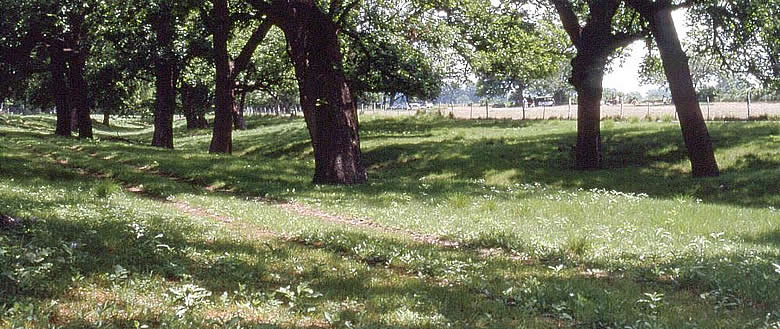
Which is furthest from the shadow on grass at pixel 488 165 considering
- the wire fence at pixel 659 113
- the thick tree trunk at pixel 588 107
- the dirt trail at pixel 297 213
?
the wire fence at pixel 659 113

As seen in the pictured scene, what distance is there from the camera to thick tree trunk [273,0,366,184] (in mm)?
19922

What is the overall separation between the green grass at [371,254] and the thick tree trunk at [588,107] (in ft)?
13.3

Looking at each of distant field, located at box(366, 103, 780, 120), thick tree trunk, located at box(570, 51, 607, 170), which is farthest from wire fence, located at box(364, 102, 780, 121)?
thick tree trunk, located at box(570, 51, 607, 170)

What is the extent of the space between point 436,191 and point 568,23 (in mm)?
12642

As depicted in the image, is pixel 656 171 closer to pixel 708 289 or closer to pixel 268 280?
pixel 708 289

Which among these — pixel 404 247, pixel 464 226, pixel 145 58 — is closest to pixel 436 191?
pixel 464 226

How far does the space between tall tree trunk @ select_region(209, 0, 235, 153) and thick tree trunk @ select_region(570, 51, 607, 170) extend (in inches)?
628

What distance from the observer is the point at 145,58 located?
1289 inches

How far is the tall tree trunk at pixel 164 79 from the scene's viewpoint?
106 ft

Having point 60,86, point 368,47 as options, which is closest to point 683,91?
point 368,47

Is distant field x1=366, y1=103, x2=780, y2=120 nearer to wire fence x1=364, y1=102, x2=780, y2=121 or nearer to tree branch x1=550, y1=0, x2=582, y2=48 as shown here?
wire fence x1=364, y1=102, x2=780, y2=121

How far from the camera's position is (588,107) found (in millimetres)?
26906

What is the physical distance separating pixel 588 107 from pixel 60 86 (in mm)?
35356

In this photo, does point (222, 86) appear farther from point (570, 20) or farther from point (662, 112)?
point (662, 112)
